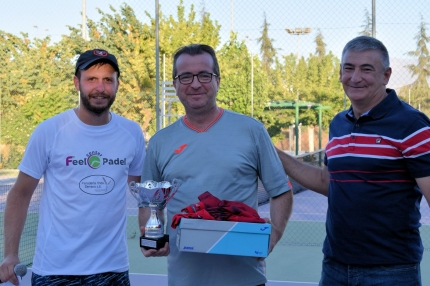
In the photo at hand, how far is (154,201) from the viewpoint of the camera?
7.05ft

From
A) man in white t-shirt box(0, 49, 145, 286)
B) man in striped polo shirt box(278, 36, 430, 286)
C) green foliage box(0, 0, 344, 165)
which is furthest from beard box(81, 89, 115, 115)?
green foliage box(0, 0, 344, 165)

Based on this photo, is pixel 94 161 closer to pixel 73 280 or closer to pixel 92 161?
pixel 92 161

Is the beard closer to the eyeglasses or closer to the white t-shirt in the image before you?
the white t-shirt

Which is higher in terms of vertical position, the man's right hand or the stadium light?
the stadium light

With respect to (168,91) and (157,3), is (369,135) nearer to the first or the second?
(157,3)

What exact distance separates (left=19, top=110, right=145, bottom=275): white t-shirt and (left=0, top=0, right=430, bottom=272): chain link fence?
213 inches

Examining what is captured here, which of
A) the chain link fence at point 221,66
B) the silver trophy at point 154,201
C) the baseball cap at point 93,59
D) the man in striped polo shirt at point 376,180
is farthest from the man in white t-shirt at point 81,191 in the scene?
the chain link fence at point 221,66

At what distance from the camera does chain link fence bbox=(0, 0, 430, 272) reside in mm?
8273

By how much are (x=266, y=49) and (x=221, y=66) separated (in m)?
1.61

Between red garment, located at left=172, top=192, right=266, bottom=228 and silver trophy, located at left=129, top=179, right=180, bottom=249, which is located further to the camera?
silver trophy, located at left=129, top=179, right=180, bottom=249

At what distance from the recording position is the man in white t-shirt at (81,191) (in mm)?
2393

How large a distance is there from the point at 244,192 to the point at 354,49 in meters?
0.66

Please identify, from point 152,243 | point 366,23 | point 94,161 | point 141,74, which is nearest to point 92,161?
point 94,161

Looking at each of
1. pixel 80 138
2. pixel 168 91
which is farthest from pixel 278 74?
pixel 80 138
